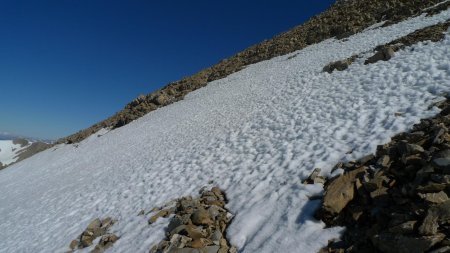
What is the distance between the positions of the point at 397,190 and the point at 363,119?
15.5 feet

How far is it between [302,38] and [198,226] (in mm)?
30456

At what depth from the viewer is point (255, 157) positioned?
11.5m

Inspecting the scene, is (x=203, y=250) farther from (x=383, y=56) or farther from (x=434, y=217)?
(x=383, y=56)

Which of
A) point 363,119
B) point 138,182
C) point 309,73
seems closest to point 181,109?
point 309,73

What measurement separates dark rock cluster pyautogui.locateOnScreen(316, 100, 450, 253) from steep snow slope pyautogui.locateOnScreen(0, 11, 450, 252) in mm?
529

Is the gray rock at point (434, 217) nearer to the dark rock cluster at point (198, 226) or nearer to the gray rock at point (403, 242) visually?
the gray rock at point (403, 242)

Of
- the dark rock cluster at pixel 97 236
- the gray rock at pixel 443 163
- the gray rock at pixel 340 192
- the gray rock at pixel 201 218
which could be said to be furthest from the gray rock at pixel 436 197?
the dark rock cluster at pixel 97 236

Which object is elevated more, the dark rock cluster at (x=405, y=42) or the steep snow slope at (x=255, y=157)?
the dark rock cluster at (x=405, y=42)

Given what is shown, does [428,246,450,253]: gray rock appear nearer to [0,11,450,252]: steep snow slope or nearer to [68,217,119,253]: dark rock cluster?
[0,11,450,252]: steep snow slope

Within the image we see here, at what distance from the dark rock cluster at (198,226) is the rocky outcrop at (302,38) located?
72.1ft

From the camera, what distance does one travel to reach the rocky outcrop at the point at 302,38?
28.6 metres

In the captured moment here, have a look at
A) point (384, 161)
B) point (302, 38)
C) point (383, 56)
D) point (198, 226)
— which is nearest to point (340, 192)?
point (384, 161)

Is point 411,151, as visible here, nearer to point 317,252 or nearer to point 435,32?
point 317,252

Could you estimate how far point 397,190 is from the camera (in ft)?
20.6
